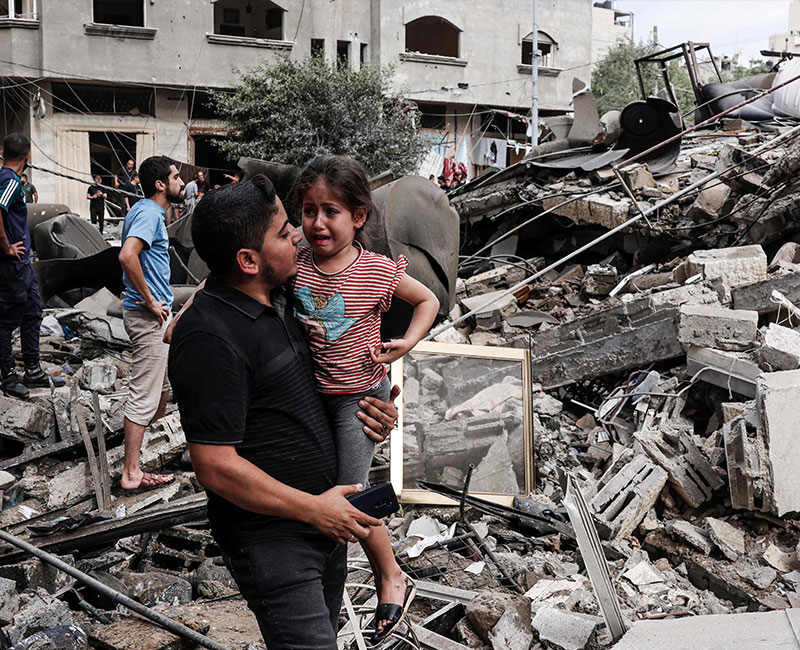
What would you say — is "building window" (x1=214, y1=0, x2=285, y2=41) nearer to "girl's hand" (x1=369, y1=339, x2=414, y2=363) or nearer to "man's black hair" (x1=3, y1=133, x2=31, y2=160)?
"man's black hair" (x1=3, y1=133, x2=31, y2=160)

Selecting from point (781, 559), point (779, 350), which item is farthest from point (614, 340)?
point (781, 559)

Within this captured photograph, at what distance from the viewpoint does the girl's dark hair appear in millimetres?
2283

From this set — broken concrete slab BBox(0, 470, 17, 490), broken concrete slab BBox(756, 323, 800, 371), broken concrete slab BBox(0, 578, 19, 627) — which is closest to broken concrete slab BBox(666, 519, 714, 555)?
broken concrete slab BBox(756, 323, 800, 371)

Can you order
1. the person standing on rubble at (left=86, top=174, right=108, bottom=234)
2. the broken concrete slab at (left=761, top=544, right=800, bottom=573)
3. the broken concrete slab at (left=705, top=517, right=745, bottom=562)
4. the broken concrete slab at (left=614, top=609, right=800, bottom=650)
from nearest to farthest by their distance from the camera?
the broken concrete slab at (left=614, top=609, right=800, bottom=650), the broken concrete slab at (left=761, top=544, right=800, bottom=573), the broken concrete slab at (left=705, top=517, right=745, bottom=562), the person standing on rubble at (left=86, top=174, right=108, bottom=234)

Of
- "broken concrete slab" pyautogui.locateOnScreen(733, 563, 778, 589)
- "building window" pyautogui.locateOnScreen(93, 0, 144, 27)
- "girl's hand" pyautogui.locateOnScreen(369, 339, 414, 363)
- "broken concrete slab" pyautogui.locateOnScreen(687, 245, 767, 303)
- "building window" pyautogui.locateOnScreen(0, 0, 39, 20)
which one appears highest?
"building window" pyautogui.locateOnScreen(93, 0, 144, 27)

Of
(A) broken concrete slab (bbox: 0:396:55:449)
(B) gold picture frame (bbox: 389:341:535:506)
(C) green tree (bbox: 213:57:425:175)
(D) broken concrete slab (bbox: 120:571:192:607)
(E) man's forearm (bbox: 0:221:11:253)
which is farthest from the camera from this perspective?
(C) green tree (bbox: 213:57:425:175)

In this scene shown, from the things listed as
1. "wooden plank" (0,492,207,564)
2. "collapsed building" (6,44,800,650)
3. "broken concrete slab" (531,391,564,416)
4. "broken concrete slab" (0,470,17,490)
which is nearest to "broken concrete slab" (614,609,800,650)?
"collapsed building" (6,44,800,650)

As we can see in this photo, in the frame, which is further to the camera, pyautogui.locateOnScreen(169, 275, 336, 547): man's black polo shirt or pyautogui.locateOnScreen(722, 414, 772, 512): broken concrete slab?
pyautogui.locateOnScreen(722, 414, 772, 512): broken concrete slab

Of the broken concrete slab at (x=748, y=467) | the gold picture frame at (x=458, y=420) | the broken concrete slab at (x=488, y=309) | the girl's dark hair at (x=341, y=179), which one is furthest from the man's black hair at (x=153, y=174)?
the broken concrete slab at (x=488, y=309)

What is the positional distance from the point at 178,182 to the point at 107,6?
21.0m

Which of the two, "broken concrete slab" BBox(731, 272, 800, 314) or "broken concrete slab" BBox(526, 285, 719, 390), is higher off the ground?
"broken concrete slab" BBox(731, 272, 800, 314)

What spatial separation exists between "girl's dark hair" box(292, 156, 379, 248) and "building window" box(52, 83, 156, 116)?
71.1ft

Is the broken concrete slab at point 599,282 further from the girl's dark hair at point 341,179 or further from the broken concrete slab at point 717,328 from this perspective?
the girl's dark hair at point 341,179

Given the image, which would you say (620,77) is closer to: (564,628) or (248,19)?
(248,19)
